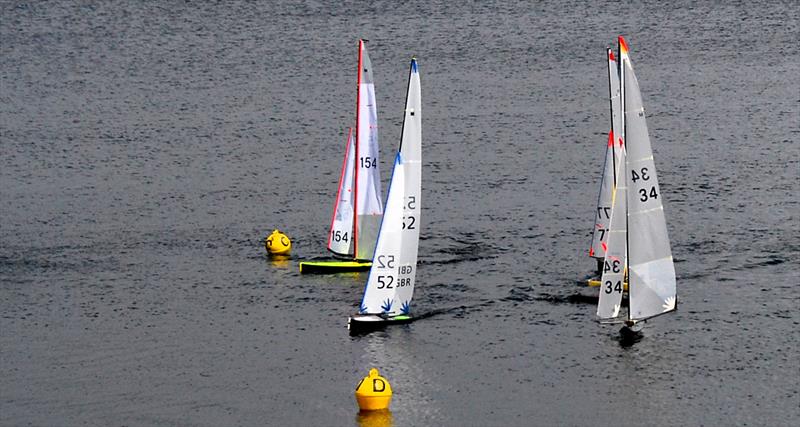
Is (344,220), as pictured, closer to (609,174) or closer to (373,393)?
(609,174)

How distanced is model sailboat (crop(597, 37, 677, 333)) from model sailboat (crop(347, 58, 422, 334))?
9231 millimetres

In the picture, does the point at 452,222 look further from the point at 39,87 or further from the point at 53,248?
the point at 39,87

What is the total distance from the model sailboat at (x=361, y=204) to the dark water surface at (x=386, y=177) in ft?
5.56

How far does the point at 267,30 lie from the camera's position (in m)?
166

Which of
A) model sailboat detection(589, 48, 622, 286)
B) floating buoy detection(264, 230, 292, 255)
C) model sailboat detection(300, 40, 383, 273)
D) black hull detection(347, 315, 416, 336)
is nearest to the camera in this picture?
black hull detection(347, 315, 416, 336)

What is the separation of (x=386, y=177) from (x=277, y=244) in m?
21.1

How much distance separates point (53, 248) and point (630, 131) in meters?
39.1

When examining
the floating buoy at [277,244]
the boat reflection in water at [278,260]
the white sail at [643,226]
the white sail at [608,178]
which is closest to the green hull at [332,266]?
the boat reflection in water at [278,260]

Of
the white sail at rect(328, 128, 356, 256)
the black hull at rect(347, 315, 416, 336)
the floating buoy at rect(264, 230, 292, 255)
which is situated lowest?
the black hull at rect(347, 315, 416, 336)

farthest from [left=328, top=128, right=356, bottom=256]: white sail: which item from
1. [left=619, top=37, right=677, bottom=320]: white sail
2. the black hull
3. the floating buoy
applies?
[left=619, top=37, right=677, bottom=320]: white sail

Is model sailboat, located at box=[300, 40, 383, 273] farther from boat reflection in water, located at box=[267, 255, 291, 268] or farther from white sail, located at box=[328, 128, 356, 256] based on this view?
boat reflection in water, located at box=[267, 255, 291, 268]

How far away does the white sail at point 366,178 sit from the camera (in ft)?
267

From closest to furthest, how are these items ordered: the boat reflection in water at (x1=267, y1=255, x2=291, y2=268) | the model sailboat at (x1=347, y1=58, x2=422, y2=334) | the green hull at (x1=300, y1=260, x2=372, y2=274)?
1. the model sailboat at (x1=347, y1=58, x2=422, y2=334)
2. the green hull at (x1=300, y1=260, x2=372, y2=274)
3. the boat reflection in water at (x1=267, y1=255, x2=291, y2=268)

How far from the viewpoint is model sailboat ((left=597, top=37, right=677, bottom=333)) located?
68.9 metres
